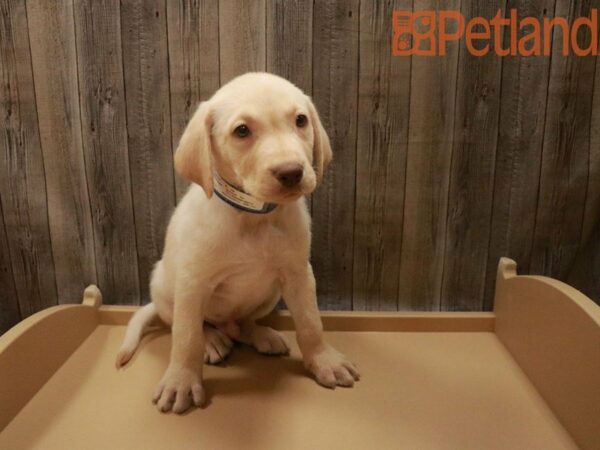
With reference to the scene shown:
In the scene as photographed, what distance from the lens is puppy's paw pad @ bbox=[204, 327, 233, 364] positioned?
1.73 metres

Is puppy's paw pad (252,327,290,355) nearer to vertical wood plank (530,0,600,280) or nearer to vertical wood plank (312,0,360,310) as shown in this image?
vertical wood plank (312,0,360,310)

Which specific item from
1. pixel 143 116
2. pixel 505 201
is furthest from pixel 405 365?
pixel 143 116

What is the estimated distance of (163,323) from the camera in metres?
1.96

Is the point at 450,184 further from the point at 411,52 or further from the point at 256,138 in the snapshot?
the point at 256,138

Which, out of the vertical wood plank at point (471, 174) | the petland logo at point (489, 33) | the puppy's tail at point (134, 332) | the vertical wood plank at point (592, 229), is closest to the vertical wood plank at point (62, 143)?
the puppy's tail at point (134, 332)

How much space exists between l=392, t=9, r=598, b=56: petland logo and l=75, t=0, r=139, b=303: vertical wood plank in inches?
40.5

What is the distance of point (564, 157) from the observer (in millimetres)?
1901

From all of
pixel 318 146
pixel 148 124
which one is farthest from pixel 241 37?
pixel 318 146

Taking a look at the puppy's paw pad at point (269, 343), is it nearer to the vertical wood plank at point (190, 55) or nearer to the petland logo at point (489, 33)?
the vertical wood plank at point (190, 55)

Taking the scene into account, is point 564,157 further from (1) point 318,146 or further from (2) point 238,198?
(2) point 238,198

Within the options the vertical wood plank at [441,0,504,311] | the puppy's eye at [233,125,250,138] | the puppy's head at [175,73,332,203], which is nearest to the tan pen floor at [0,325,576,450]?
the vertical wood plank at [441,0,504,311]

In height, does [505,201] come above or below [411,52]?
below

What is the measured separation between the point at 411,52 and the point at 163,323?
1371mm

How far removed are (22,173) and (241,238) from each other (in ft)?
3.49
